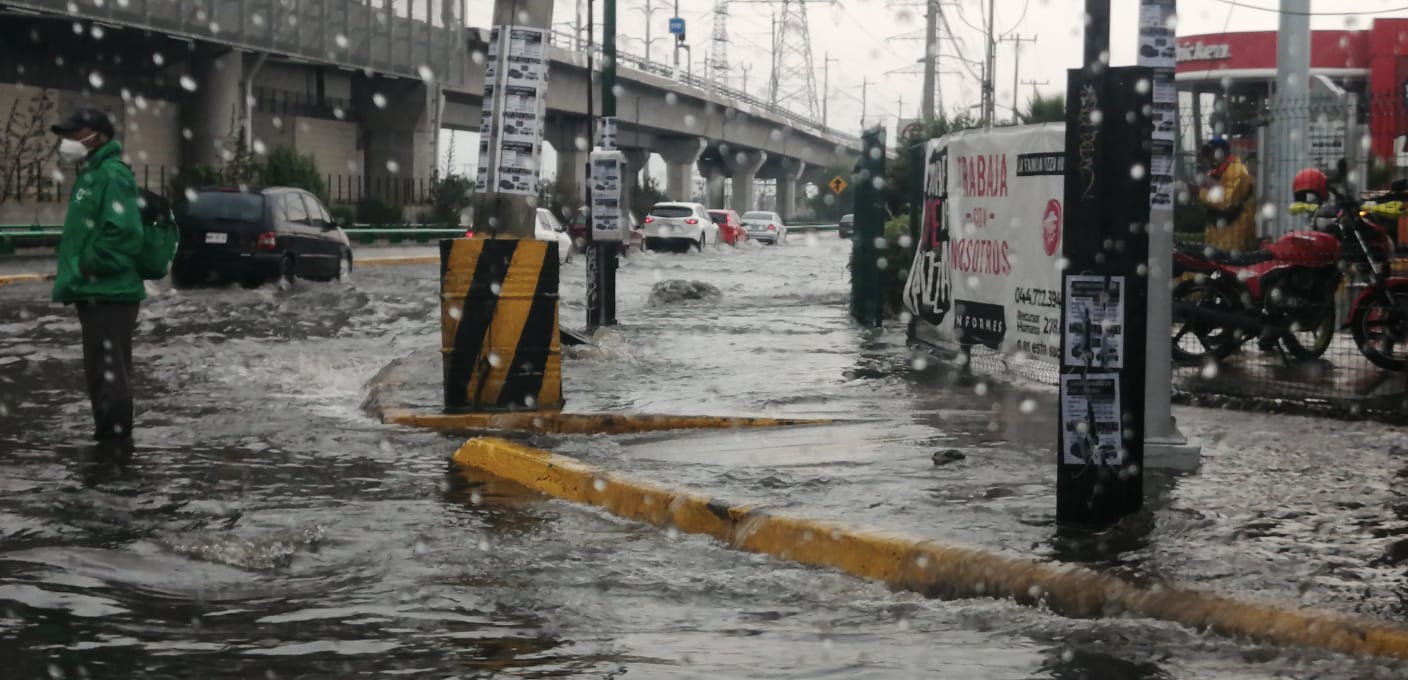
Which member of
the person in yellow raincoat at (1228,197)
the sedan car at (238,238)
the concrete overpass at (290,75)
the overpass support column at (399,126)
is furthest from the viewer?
the overpass support column at (399,126)

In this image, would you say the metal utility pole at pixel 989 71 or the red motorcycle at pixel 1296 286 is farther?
the metal utility pole at pixel 989 71

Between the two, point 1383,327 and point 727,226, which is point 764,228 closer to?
point 727,226

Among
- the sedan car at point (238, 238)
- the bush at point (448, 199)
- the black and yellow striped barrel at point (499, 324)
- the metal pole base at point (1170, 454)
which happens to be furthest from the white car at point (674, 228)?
the metal pole base at point (1170, 454)

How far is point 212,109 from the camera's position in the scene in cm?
4784

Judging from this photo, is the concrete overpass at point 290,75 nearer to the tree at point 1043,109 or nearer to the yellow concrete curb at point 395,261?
the yellow concrete curb at point 395,261

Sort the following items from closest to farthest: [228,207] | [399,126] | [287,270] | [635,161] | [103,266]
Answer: [103,266] → [228,207] → [287,270] → [399,126] → [635,161]

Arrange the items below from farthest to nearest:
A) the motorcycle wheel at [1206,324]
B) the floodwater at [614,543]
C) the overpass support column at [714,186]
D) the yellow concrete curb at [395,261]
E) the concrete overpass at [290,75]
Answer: the overpass support column at [714,186], the concrete overpass at [290,75], the yellow concrete curb at [395,261], the motorcycle wheel at [1206,324], the floodwater at [614,543]

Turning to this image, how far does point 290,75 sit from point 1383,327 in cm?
4589

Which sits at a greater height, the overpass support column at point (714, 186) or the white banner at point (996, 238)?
the overpass support column at point (714, 186)

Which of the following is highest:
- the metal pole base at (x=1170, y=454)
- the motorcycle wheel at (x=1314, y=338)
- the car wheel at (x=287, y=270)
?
the car wheel at (x=287, y=270)

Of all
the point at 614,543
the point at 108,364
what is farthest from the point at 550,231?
the point at 614,543

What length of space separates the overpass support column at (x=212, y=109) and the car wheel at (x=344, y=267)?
20.8 metres

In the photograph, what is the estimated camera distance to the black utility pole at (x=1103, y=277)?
6.84m

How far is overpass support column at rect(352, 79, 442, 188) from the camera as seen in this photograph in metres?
59.9
